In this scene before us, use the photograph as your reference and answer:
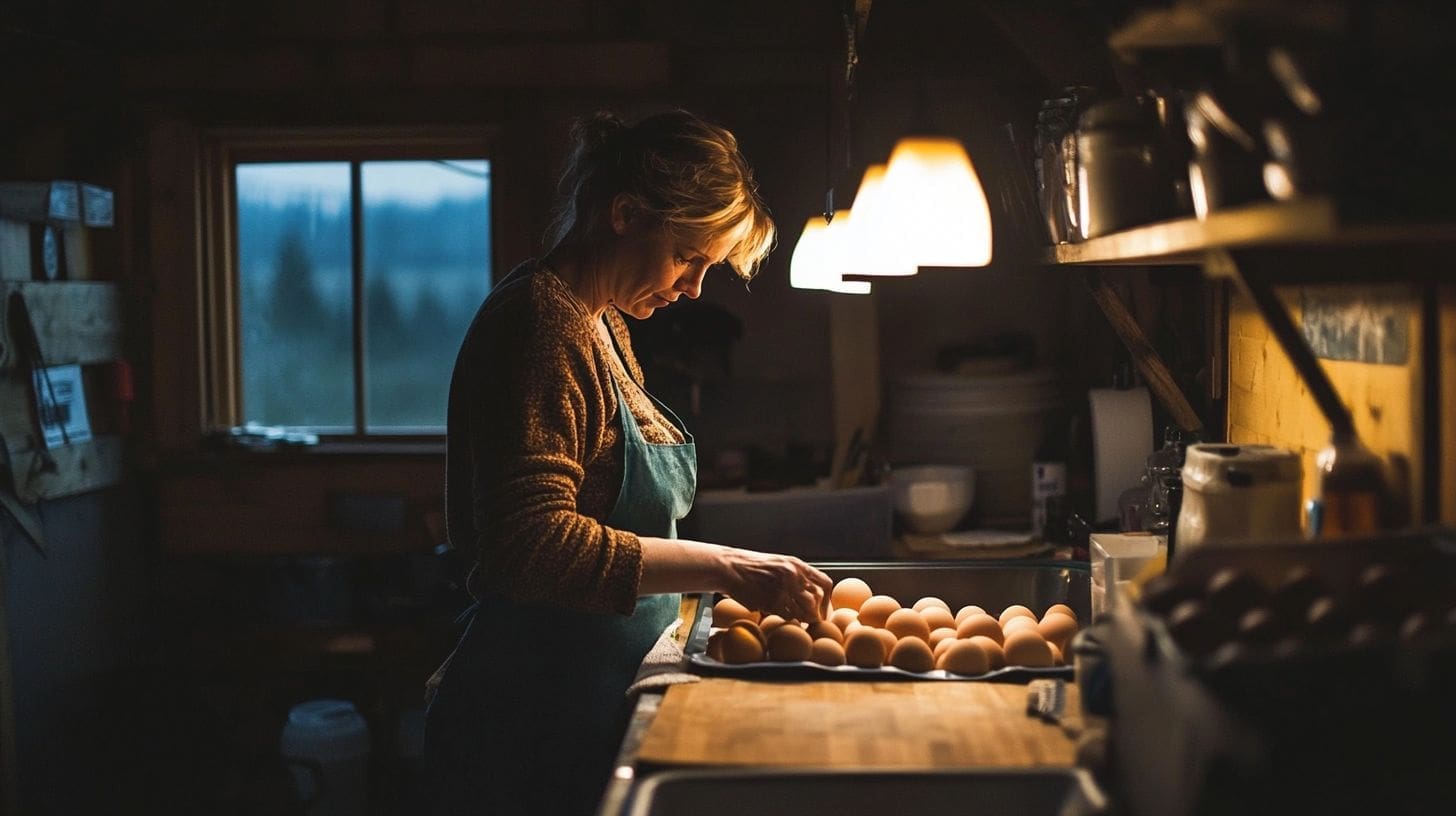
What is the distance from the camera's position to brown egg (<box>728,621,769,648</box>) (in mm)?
2350

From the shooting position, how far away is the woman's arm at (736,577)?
2.27 m

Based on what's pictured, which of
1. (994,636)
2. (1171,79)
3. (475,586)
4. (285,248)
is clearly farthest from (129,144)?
(1171,79)

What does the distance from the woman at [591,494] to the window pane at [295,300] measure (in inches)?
101

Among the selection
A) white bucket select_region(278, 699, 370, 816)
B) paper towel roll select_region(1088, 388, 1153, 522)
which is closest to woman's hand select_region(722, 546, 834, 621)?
paper towel roll select_region(1088, 388, 1153, 522)

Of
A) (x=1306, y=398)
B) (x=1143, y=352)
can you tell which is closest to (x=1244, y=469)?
(x=1306, y=398)

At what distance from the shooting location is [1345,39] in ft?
3.85

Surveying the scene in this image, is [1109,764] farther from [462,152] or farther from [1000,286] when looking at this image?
[462,152]

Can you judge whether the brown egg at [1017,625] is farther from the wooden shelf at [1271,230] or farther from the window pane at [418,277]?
the window pane at [418,277]

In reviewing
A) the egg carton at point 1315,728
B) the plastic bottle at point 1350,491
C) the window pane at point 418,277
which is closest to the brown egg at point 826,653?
the plastic bottle at point 1350,491

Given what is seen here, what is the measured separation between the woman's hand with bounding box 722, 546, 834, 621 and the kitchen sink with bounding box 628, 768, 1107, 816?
2.09ft

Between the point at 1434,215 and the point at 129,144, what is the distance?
4375 millimetres

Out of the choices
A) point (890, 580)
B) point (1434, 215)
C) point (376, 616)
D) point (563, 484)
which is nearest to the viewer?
point (1434, 215)

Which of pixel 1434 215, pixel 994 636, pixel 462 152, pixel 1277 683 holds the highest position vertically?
pixel 462 152

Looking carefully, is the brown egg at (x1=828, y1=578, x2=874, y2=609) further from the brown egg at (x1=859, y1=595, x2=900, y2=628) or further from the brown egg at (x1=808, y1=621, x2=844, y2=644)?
the brown egg at (x1=808, y1=621, x2=844, y2=644)
